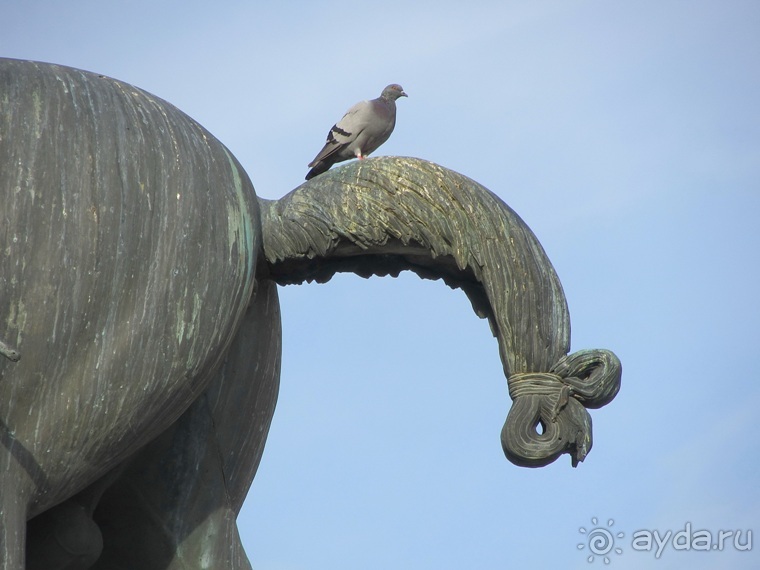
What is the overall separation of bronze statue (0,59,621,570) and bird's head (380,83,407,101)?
10.1ft

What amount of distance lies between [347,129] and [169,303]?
8.77 feet

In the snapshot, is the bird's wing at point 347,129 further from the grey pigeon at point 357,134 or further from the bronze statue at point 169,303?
the bronze statue at point 169,303

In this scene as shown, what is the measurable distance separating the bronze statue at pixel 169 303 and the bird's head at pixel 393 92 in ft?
10.1

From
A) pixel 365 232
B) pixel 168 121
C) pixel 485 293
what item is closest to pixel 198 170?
pixel 168 121

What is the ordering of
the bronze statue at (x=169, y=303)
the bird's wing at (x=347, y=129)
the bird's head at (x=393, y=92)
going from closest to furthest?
the bronze statue at (x=169, y=303) → the bird's wing at (x=347, y=129) → the bird's head at (x=393, y=92)

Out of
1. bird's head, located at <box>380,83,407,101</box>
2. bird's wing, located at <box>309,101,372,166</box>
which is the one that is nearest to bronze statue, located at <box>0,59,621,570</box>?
bird's wing, located at <box>309,101,372,166</box>

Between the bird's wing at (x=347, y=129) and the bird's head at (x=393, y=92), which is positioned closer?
the bird's wing at (x=347, y=129)

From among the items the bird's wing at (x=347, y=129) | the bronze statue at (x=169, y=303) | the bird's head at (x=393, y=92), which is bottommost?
the bronze statue at (x=169, y=303)

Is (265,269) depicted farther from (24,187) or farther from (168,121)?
(24,187)

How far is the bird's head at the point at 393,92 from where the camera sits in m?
8.27

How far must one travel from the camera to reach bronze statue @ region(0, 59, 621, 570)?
14.9 ft

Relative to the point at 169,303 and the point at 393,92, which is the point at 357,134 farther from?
the point at 169,303

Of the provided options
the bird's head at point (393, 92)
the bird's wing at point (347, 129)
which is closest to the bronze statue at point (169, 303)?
the bird's wing at point (347, 129)

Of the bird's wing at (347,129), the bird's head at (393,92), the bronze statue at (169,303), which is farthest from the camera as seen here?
the bird's head at (393,92)
